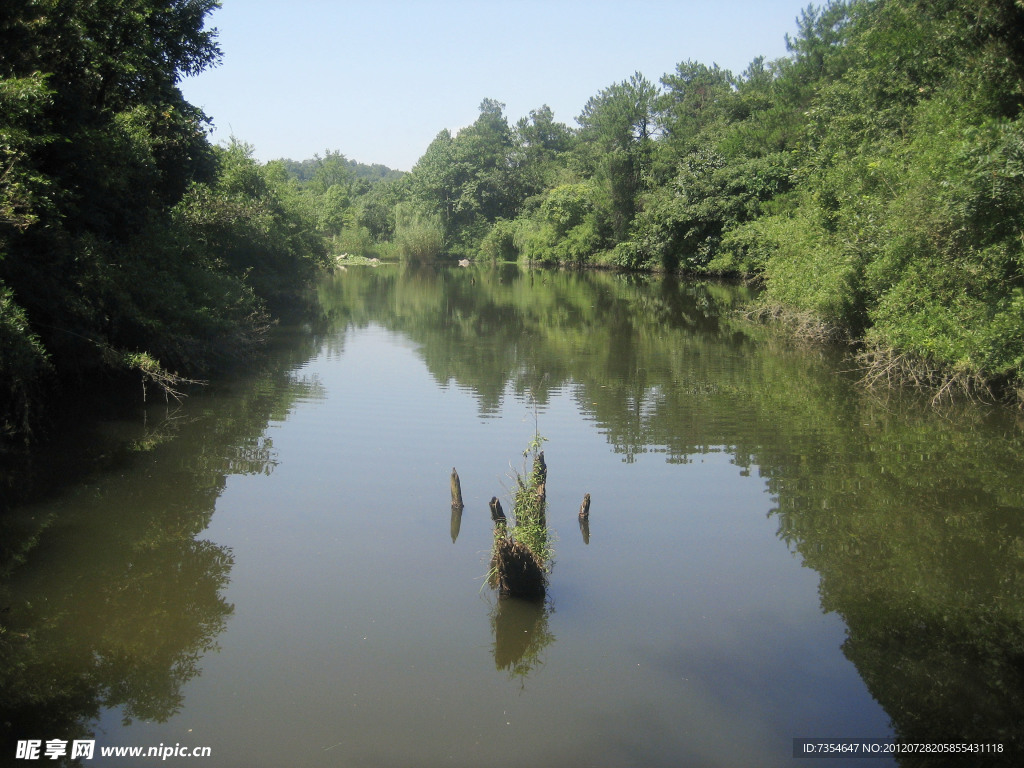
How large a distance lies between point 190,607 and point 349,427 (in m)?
6.89

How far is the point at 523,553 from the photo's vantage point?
24.3 feet

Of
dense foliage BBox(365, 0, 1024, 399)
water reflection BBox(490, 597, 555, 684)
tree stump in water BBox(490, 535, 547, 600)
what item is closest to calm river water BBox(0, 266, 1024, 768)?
water reflection BBox(490, 597, 555, 684)

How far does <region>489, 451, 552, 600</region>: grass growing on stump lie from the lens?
7418 mm

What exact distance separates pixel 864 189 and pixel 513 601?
55.1 feet

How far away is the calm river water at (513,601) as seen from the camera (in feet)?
19.7

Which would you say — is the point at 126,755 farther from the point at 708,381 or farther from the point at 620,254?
the point at 620,254

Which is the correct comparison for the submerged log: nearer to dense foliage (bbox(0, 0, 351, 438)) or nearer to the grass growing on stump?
the grass growing on stump

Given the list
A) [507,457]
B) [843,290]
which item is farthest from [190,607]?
[843,290]

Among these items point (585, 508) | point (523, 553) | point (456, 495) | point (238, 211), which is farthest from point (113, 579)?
point (238, 211)

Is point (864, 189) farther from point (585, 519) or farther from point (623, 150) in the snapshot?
point (623, 150)

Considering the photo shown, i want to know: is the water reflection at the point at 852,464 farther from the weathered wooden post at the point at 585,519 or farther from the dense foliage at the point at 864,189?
the dense foliage at the point at 864,189

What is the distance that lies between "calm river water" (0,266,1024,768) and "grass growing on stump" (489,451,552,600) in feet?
0.64

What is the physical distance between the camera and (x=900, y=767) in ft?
18.2

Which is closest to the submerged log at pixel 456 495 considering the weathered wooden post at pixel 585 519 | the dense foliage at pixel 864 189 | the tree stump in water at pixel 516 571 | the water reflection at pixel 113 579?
the weathered wooden post at pixel 585 519
